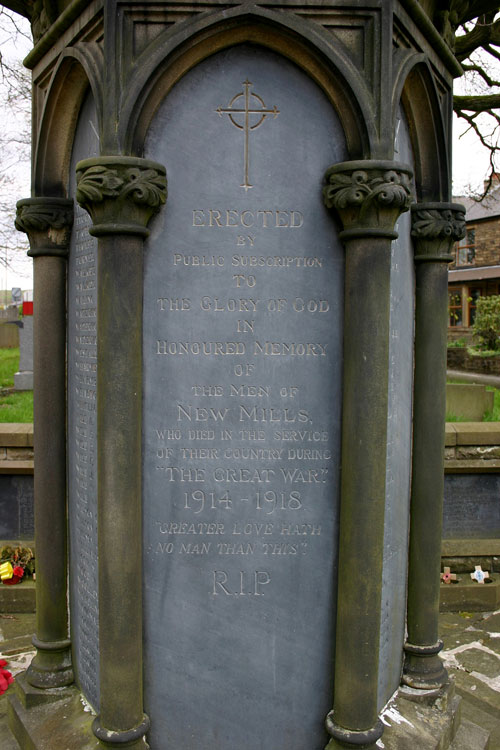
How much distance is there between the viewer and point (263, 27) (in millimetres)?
3021

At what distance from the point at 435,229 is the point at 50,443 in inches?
102

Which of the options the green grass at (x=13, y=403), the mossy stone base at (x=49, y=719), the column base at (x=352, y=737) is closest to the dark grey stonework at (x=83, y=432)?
the mossy stone base at (x=49, y=719)

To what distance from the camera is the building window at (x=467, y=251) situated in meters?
36.1

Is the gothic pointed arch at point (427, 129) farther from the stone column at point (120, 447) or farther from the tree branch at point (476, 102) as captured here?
the tree branch at point (476, 102)

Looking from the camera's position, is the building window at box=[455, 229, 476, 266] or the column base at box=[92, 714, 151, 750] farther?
the building window at box=[455, 229, 476, 266]

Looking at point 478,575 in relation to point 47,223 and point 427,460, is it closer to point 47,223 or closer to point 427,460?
point 427,460

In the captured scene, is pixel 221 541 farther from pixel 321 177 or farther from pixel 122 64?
pixel 122 64

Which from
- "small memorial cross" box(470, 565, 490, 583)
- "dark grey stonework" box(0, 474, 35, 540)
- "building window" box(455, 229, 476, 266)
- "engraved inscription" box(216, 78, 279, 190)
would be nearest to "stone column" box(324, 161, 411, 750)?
"engraved inscription" box(216, 78, 279, 190)

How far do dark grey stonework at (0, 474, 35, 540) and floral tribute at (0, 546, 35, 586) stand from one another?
225 mm

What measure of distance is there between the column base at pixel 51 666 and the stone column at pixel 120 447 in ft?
2.41

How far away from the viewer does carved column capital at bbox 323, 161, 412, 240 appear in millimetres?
2965

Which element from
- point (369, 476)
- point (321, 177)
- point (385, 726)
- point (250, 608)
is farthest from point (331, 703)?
point (321, 177)

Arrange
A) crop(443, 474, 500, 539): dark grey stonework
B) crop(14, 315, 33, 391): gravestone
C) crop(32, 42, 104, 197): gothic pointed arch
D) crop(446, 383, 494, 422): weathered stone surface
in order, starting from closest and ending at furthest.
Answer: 1. crop(32, 42, 104, 197): gothic pointed arch
2. crop(443, 474, 500, 539): dark grey stonework
3. crop(446, 383, 494, 422): weathered stone surface
4. crop(14, 315, 33, 391): gravestone

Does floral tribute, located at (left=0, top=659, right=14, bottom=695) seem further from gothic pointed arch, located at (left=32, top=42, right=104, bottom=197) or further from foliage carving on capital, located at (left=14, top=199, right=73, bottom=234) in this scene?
gothic pointed arch, located at (left=32, top=42, right=104, bottom=197)
